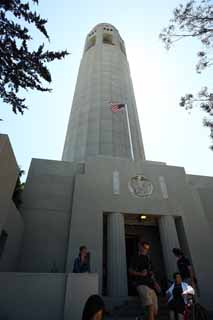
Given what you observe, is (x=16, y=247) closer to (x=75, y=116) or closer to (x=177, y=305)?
(x=177, y=305)

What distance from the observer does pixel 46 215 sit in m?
9.66

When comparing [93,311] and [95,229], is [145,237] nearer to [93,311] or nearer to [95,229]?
[95,229]

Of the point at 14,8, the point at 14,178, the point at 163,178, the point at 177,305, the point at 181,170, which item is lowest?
the point at 177,305

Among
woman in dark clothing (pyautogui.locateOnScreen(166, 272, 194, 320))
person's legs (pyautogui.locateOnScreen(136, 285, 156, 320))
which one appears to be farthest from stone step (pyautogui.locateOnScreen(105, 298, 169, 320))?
person's legs (pyautogui.locateOnScreen(136, 285, 156, 320))

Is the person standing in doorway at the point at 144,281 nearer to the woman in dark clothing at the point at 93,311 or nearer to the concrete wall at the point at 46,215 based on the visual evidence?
the woman in dark clothing at the point at 93,311

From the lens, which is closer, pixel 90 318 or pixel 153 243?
pixel 90 318

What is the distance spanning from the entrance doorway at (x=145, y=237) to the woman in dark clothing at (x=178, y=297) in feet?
19.6

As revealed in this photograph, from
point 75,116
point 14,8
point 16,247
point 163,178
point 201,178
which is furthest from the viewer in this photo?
point 75,116

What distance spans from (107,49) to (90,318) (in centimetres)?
2811

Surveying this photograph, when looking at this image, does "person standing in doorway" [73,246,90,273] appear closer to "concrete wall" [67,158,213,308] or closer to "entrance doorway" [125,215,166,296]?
"concrete wall" [67,158,213,308]

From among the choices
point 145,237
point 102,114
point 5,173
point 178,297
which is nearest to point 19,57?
point 5,173

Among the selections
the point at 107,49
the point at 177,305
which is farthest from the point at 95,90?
the point at 177,305

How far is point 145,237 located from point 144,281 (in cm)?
814

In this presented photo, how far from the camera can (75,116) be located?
18.8 metres
